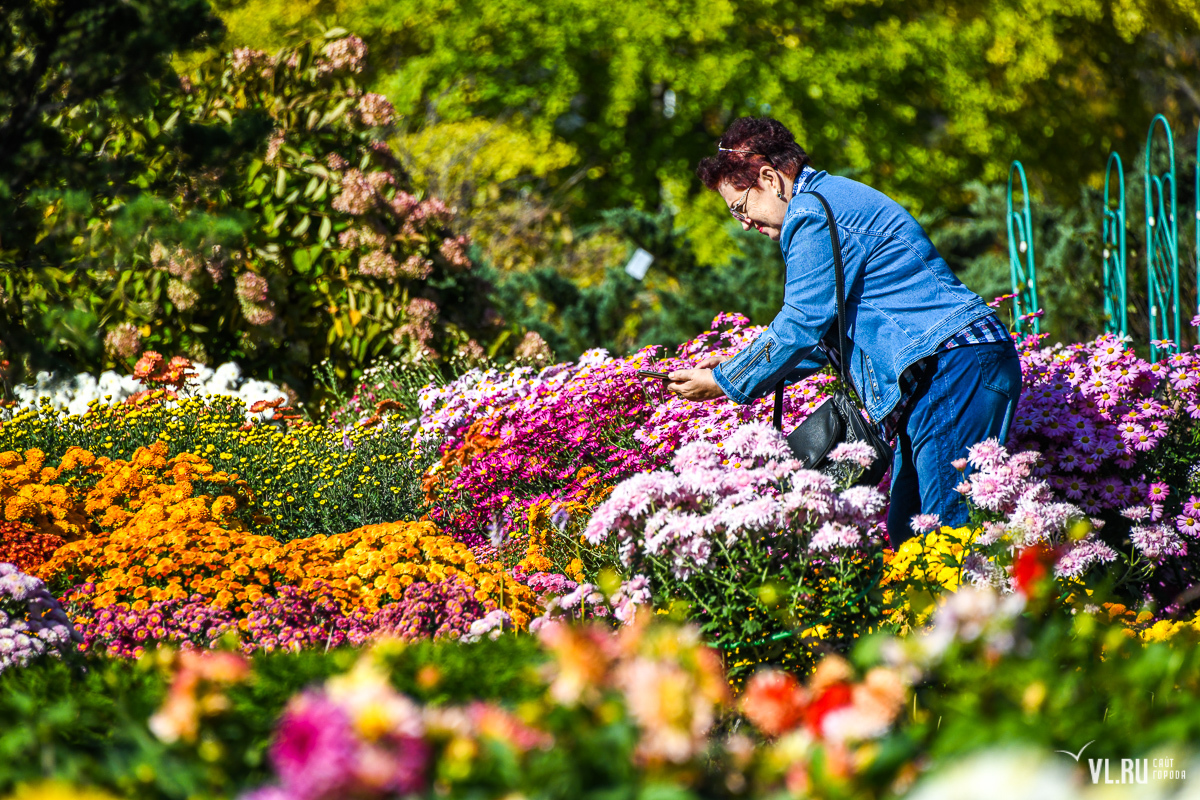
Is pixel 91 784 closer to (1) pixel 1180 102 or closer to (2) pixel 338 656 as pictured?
(2) pixel 338 656

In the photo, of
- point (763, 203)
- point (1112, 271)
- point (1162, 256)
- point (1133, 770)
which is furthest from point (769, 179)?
point (1112, 271)

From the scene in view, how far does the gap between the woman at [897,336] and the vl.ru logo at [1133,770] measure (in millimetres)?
1524

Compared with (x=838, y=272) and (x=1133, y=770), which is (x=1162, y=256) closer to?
(x=838, y=272)

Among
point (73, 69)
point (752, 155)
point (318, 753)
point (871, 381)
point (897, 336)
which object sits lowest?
point (318, 753)

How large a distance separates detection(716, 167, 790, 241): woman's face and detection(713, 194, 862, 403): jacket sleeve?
0.44ft

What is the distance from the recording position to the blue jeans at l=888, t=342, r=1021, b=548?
2.97 meters

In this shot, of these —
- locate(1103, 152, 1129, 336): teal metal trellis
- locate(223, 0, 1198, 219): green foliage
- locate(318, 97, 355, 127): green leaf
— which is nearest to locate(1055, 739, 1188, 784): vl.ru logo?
locate(1103, 152, 1129, 336): teal metal trellis

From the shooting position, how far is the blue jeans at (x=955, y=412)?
9.76 feet

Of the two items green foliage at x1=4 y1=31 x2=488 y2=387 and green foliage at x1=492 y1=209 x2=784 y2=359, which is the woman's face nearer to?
green foliage at x1=4 y1=31 x2=488 y2=387

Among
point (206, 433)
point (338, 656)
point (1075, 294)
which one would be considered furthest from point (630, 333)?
point (338, 656)

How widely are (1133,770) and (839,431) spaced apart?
166cm

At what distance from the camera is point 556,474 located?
13.5ft

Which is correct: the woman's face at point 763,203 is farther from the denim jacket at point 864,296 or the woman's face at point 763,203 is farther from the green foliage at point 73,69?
the green foliage at point 73,69

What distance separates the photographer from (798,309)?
3.01m
